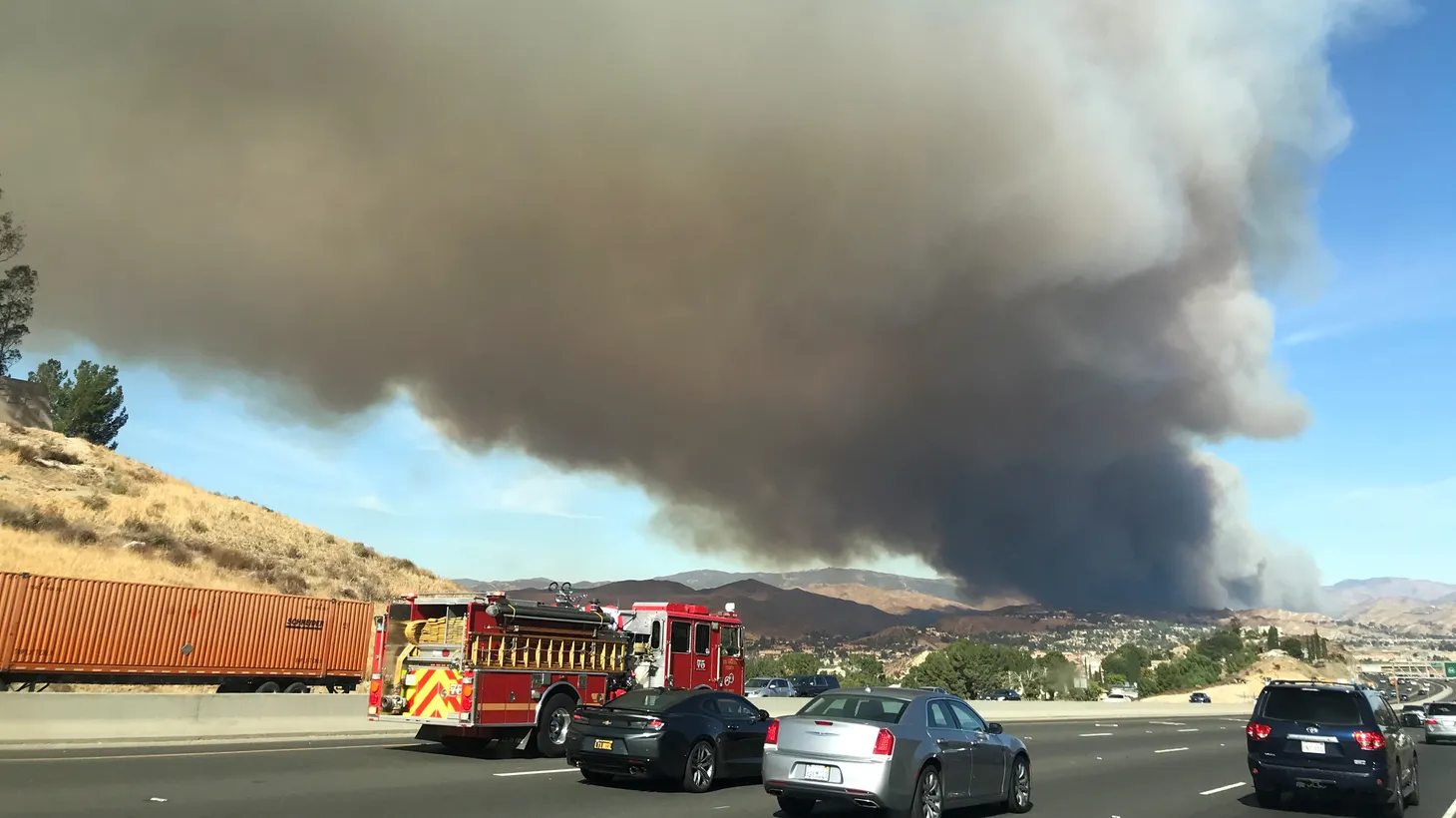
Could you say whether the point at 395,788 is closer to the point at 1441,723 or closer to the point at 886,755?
the point at 886,755

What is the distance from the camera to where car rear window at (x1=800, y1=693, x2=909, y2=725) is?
11.8 meters

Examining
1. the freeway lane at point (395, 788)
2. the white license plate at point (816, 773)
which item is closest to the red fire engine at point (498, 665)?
the freeway lane at point (395, 788)

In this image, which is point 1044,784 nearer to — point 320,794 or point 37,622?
point 320,794

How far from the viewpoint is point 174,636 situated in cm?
2845

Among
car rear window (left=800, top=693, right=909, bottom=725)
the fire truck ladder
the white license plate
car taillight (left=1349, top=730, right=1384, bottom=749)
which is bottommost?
the white license plate

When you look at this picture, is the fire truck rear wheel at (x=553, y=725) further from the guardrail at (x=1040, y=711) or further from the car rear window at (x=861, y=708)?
the guardrail at (x=1040, y=711)

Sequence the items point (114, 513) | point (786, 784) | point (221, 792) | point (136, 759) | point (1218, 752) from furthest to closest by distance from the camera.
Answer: point (114, 513)
point (1218, 752)
point (136, 759)
point (221, 792)
point (786, 784)

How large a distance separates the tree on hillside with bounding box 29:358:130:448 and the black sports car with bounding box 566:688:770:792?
289 feet

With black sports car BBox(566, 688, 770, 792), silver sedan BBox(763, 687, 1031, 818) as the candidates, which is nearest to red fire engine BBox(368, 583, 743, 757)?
black sports car BBox(566, 688, 770, 792)

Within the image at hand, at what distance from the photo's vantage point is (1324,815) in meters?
14.8

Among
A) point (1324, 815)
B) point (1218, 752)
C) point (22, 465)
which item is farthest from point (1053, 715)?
point (22, 465)

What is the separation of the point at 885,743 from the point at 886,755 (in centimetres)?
14

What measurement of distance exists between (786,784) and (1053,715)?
39.8m

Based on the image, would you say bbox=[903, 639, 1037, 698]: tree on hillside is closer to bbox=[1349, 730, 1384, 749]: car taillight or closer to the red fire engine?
the red fire engine
